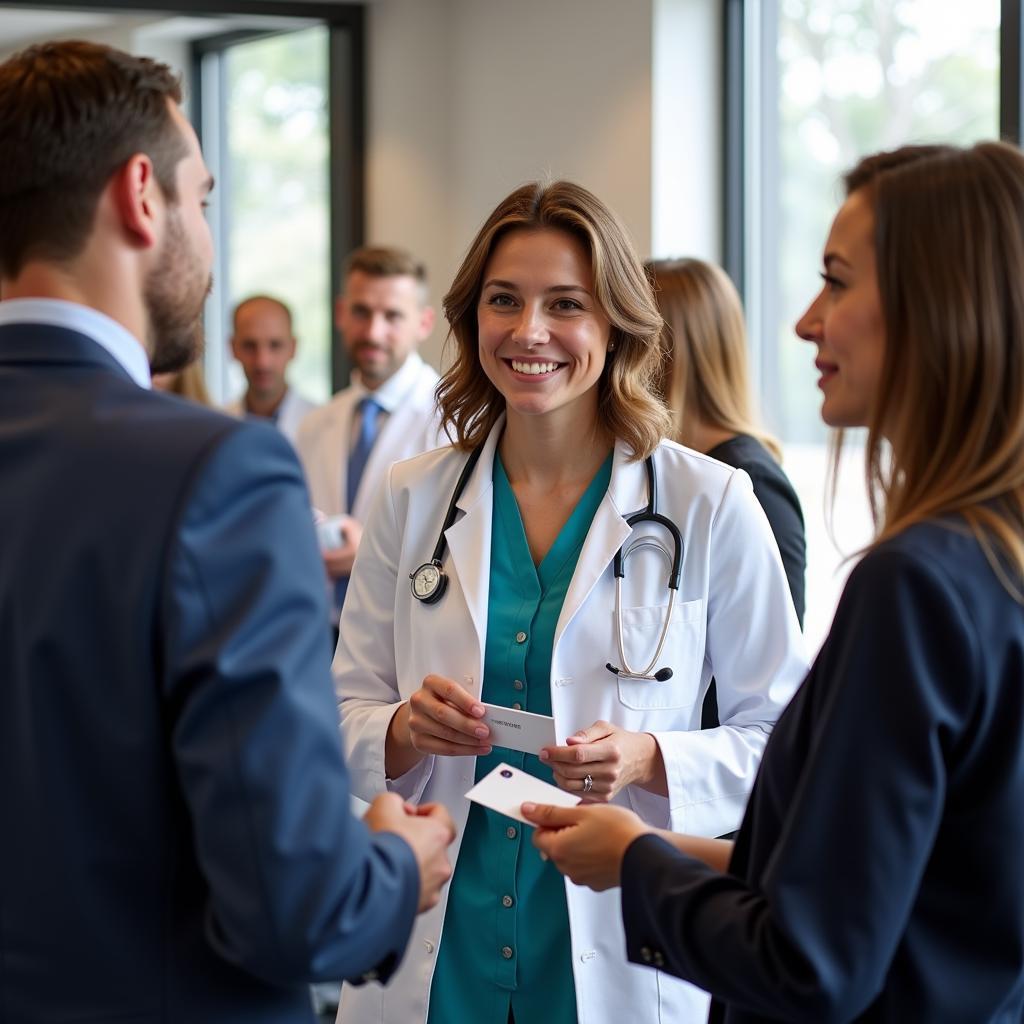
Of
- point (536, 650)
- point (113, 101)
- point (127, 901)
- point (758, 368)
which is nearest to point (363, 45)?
point (758, 368)

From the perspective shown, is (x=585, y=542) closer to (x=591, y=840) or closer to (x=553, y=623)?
(x=553, y=623)

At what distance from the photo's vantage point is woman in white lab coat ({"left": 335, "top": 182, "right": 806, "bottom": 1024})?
187cm

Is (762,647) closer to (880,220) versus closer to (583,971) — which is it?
(583,971)

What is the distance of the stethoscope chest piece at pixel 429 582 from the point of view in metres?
2.02

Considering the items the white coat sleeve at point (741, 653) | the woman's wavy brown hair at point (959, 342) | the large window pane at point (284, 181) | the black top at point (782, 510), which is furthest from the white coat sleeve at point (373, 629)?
the large window pane at point (284, 181)

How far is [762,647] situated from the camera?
6.52 feet

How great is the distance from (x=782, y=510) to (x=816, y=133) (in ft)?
8.67

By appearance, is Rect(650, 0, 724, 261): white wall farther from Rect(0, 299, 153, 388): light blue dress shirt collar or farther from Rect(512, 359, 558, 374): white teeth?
Rect(0, 299, 153, 388): light blue dress shirt collar

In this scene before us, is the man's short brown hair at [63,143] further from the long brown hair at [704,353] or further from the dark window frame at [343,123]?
the dark window frame at [343,123]

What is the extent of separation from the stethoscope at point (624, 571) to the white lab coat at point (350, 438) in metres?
2.37

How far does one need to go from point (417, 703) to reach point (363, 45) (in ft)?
15.7

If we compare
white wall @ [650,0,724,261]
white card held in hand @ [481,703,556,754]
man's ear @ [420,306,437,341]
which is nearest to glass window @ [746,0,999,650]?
white wall @ [650,0,724,261]

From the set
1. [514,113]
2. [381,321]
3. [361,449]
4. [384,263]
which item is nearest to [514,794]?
[361,449]

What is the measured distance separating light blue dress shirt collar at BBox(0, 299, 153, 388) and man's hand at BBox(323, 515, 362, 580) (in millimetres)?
2826
